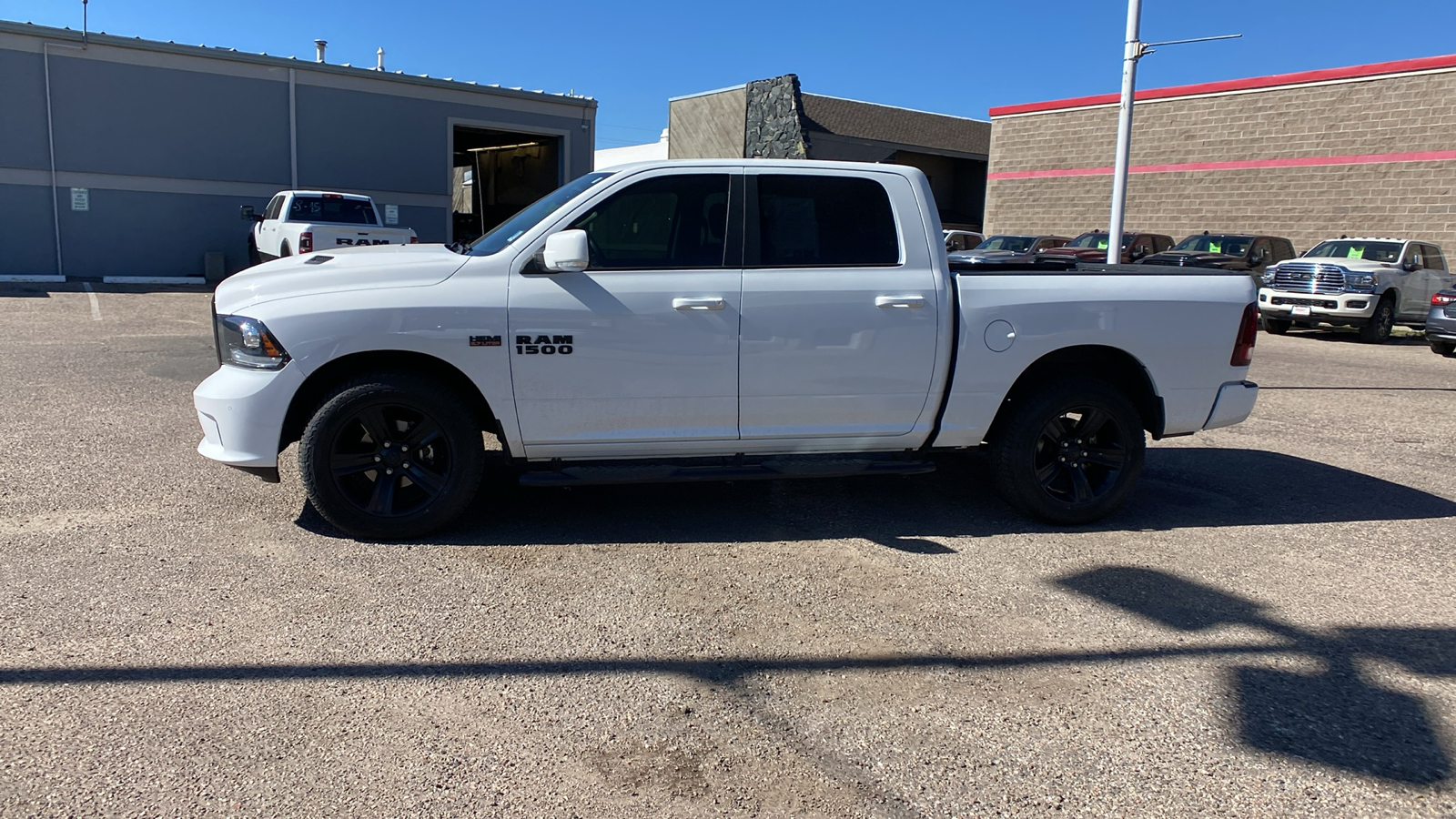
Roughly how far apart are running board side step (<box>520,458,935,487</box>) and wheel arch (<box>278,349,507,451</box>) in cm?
39

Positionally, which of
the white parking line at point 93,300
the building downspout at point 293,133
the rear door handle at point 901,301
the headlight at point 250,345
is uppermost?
the building downspout at point 293,133

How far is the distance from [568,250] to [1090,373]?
3.15 metres

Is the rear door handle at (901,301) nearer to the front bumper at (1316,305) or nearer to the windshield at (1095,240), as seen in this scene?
the front bumper at (1316,305)

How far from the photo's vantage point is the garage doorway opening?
2920 centimetres

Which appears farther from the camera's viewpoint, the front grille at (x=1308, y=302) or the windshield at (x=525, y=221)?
the front grille at (x=1308, y=302)

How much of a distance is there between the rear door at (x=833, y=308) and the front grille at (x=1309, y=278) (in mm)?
16040

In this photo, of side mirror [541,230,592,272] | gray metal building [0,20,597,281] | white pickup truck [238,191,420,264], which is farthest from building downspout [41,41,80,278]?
side mirror [541,230,592,272]

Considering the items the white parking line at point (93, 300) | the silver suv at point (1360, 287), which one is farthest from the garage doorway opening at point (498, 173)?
the silver suv at point (1360, 287)

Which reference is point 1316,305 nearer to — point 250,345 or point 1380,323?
point 1380,323

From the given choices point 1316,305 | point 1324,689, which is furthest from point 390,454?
point 1316,305

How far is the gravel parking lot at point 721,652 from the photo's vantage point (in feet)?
9.87

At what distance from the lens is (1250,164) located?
26.9 metres

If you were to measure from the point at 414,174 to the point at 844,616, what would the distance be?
23.3 metres

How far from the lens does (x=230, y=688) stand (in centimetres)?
348
